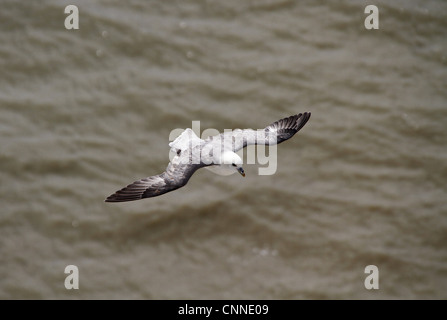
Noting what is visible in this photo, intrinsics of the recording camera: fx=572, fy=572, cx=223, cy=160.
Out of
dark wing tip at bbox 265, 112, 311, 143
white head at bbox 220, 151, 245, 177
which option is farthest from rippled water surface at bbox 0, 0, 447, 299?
white head at bbox 220, 151, 245, 177

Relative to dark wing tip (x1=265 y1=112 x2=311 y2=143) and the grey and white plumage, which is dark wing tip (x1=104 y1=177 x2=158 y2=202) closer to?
the grey and white plumage

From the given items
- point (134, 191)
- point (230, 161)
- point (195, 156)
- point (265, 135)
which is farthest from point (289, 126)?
point (134, 191)

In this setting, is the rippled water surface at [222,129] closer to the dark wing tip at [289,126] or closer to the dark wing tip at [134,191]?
the dark wing tip at [289,126]

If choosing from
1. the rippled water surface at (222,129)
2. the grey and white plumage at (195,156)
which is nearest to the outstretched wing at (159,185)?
the grey and white plumage at (195,156)

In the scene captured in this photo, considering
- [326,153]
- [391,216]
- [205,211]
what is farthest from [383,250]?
[205,211]

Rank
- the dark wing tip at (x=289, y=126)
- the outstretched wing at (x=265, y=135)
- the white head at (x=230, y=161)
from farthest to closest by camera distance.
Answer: the dark wing tip at (x=289, y=126) → the outstretched wing at (x=265, y=135) → the white head at (x=230, y=161)

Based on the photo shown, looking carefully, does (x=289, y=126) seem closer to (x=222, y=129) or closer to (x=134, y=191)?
(x=134, y=191)
